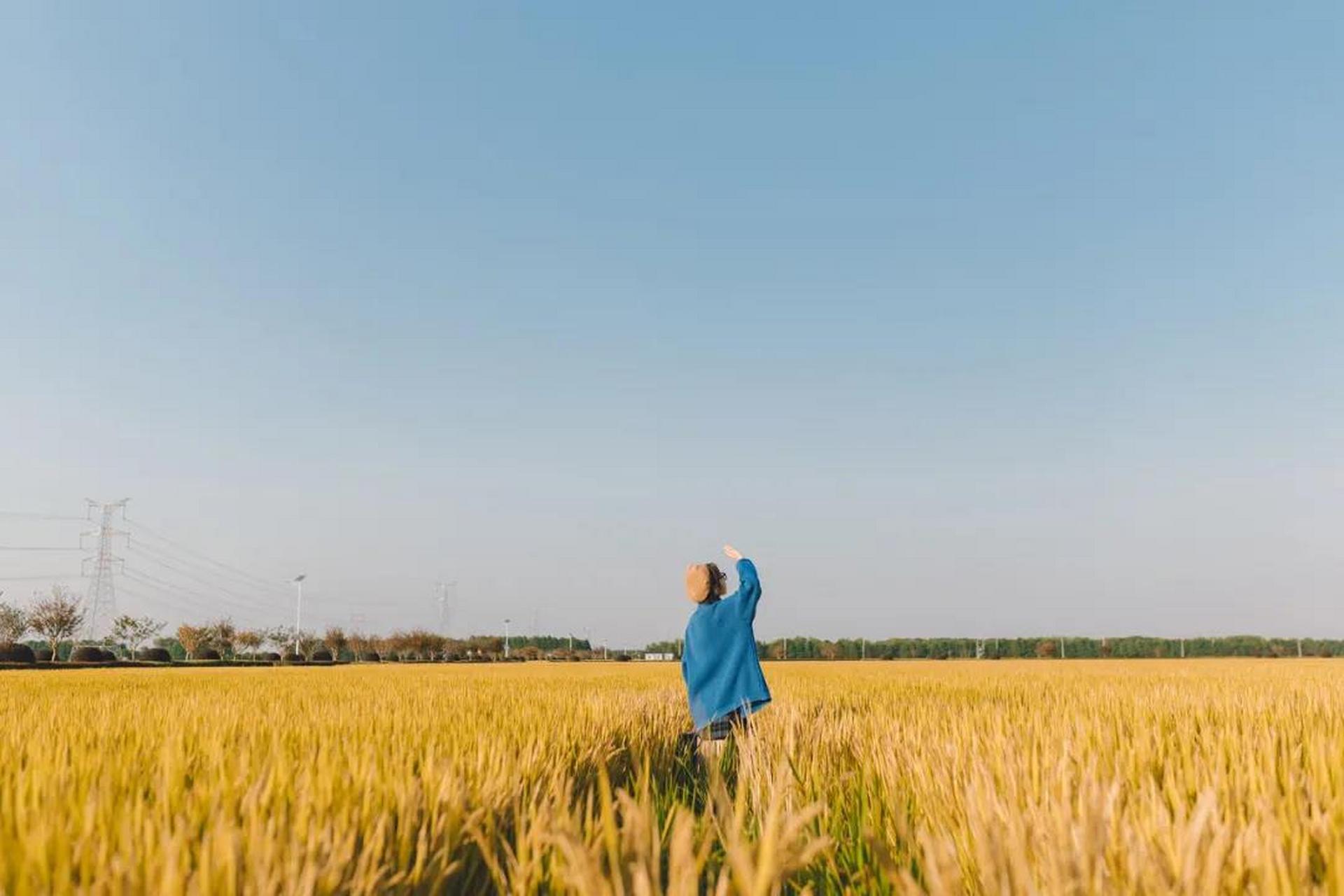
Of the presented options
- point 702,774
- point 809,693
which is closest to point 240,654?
point 809,693

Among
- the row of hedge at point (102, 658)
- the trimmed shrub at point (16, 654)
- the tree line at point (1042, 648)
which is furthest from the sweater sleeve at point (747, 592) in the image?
the tree line at point (1042, 648)

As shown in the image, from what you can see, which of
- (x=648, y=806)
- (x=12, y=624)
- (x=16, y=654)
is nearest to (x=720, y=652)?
(x=648, y=806)

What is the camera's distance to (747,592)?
6484 millimetres

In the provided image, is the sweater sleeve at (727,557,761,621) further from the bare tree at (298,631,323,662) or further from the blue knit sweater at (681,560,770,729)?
the bare tree at (298,631,323,662)

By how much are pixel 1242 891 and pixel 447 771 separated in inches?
75.5

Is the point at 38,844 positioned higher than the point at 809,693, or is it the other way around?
the point at 38,844

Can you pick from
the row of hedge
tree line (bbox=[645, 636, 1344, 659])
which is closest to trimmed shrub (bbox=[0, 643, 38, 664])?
the row of hedge

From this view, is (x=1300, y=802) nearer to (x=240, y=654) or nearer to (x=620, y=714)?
(x=620, y=714)

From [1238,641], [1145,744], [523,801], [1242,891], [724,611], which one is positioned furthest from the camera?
[1238,641]

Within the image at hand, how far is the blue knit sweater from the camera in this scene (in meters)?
6.20

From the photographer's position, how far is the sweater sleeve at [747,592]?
6.41 m

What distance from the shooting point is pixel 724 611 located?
6.41 metres

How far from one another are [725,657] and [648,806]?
4.71m

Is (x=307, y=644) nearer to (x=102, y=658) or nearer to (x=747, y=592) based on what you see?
(x=102, y=658)
